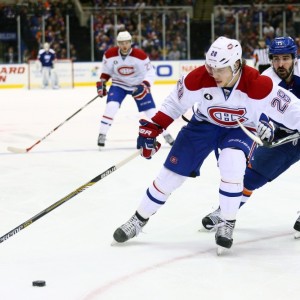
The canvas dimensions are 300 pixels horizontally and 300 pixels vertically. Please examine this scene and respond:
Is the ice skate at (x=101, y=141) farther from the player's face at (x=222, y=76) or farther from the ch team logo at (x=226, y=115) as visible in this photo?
the player's face at (x=222, y=76)

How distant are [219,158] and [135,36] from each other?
14804 millimetres

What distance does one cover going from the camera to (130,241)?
360 cm

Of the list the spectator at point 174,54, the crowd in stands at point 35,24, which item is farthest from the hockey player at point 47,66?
the spectator at point 174,54

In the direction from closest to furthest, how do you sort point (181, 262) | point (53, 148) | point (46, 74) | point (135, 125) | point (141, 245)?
point (181, 262) → point (141, 245) → point (53, 148) → point (135, 125) → point (46, 74)

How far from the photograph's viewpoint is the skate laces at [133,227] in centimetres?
352

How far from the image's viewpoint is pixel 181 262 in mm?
3234

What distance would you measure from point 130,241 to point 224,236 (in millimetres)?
505

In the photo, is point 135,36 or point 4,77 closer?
point 4,77

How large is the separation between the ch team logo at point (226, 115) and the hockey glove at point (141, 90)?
3.74 metres

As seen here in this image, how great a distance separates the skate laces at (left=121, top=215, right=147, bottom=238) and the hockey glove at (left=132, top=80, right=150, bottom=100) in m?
3.59

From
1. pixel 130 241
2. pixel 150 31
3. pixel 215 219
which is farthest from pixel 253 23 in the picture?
pixel 130 241

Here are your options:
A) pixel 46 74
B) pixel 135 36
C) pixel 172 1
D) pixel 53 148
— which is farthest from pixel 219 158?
pixel 172 1

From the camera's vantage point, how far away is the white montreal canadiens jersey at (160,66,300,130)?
324 centimetres

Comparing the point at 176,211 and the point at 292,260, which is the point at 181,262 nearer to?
the point at 292,260
